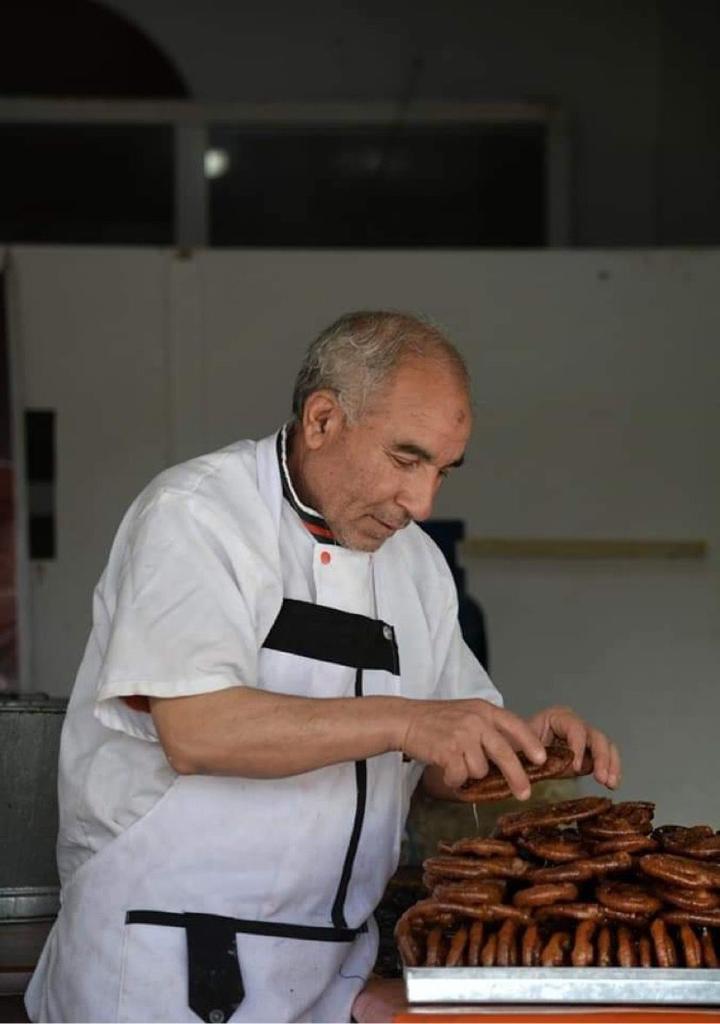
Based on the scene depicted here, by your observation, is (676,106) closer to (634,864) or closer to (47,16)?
(47,16)

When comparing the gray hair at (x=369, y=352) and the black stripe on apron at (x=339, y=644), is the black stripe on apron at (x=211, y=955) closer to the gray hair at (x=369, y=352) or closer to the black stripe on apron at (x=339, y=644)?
the black stripe on apron at (x=339, y=644)

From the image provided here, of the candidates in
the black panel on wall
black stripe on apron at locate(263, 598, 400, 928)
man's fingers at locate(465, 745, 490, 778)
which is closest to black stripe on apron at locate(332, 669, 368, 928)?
black stripe on apron at locate(263, 598, 400, 928)

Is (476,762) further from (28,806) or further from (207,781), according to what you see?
(28,806)

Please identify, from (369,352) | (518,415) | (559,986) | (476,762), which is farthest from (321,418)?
(518,415)

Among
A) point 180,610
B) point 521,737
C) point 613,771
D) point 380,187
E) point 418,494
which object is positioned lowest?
point 613,771

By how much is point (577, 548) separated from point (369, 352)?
2.98m

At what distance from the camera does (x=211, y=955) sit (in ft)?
7.80

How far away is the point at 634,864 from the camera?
7.50 feet

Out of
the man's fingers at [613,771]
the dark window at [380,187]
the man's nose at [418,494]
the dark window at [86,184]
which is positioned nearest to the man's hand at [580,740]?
the man's fingers at [613,771]

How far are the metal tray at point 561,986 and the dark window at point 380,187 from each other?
4490 mm

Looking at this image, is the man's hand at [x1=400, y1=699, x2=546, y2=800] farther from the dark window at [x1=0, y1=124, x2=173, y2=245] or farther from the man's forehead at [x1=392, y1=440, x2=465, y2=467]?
the dark window at [x1=0, y1=124, x2=173, y2=245]

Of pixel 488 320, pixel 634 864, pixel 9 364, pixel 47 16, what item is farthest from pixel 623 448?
pixel 634 864

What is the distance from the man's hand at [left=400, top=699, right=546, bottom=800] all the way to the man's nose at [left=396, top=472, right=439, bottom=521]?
0.32m

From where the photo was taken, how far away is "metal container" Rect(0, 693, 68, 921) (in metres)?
3.07
